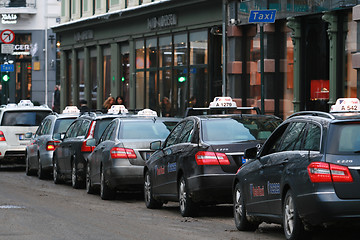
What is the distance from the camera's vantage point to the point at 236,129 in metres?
14.7

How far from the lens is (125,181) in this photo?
17.6 m

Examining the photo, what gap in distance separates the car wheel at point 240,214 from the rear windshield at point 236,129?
63.7 inches

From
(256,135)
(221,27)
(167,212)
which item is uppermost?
(221,27)

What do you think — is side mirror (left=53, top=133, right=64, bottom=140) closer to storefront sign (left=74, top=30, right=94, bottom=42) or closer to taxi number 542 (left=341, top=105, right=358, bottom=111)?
taxi number 542 (left=341, top=105, right=358, bottom=111)

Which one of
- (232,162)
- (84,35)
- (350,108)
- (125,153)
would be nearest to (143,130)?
(125,153)

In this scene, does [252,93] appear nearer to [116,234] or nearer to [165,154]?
[165,154]

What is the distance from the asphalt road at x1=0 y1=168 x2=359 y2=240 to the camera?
12.0m

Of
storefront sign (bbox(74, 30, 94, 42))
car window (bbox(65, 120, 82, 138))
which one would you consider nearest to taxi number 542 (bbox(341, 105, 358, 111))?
car window (bbox(65, 120, 82, 138))

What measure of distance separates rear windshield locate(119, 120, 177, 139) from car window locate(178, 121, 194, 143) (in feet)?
8.67

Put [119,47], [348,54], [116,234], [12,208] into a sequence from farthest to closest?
[119,47] < [348,54] < [12,208] < [116,234]

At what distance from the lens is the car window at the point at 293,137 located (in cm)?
1101

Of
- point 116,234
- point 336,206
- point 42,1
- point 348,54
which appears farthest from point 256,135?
point 42,1

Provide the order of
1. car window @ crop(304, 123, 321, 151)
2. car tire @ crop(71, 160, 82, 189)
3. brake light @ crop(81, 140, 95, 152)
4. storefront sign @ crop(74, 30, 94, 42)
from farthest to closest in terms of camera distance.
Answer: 1. storefront sign @ crop(74, 30, 94, 42)
2. car tire @ crop(71, 160, 82, 189)
3. brake light @ crop(81, 140, 95, 152)
4. car window @ crop(304, 123, 321, 151)

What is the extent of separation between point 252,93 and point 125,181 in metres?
14.1
